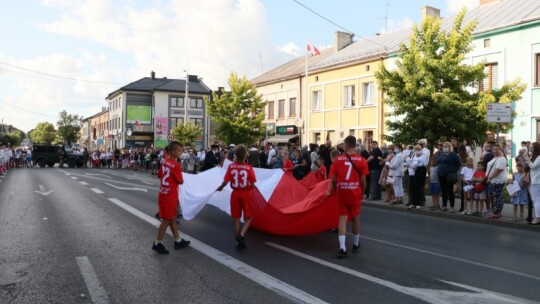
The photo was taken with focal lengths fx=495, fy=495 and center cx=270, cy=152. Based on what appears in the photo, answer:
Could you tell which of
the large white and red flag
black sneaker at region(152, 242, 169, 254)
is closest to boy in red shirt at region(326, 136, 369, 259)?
the large white and red flag

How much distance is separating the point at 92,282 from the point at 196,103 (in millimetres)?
72957

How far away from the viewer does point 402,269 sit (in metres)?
7.14

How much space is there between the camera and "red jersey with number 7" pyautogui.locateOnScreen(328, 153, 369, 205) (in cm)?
823

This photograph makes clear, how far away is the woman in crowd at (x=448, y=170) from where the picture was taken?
14.1m

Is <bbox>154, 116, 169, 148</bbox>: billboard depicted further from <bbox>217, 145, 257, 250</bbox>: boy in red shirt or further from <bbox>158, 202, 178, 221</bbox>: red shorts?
<bbox>158, 202, 178, 221</bbox>: red shorts

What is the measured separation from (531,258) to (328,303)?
4.74 m

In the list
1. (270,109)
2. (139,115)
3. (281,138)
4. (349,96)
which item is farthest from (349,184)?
(139,115)

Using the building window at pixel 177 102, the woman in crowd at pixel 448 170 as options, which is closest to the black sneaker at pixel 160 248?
the woman in crowd at pixel 448 170

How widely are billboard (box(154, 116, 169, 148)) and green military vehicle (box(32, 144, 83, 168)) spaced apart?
→ 95.8 feet

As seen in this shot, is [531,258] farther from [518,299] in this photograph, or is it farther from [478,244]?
[518,299]

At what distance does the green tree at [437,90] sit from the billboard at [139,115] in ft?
199

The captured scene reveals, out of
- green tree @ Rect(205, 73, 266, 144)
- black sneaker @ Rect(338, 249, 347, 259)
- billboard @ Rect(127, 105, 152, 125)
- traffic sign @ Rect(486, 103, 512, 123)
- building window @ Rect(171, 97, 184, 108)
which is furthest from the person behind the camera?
building window @ Rect(171, 97, 184, 108)

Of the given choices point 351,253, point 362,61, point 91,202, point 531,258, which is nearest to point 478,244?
point 531,258

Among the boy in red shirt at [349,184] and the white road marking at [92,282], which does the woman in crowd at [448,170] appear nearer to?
the boy in red shirt at [349,184]
